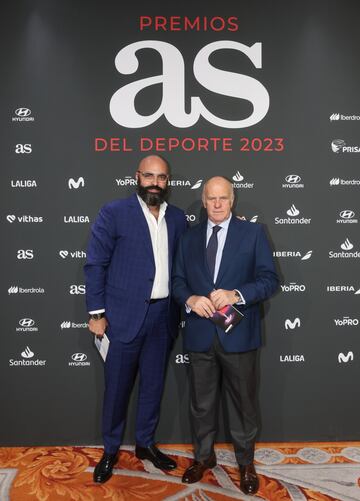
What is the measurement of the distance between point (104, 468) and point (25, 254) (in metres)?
1.48

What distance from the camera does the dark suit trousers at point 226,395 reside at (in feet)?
7.81

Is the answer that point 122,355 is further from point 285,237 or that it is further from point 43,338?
point 285,237

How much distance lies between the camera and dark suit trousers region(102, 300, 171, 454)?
2543 mm

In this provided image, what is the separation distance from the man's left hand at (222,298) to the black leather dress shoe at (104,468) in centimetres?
120

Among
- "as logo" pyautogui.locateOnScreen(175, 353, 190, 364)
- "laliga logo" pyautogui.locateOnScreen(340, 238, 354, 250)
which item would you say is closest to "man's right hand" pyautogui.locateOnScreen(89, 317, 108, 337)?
"as logo" pyautogui.locateOnScreen(175, 353, 190, 364)

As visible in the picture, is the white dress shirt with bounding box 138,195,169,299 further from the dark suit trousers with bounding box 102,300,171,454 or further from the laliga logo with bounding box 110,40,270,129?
the laliga logo with bounding box 110,40,270,129

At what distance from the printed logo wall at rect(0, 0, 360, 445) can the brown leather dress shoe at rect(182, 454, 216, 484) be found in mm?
432

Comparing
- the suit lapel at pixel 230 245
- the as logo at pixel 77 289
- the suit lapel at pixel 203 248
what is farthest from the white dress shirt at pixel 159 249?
the as logo at pixel 77 289

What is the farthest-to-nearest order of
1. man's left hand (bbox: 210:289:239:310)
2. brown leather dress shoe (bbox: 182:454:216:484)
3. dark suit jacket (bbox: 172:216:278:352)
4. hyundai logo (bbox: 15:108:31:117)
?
hyundai logo (bbox: 15:108:31:117) → brown leather dress shoe (bbox: 182:454:216:484) → dark suit jacket (bbox: 172:216:278:352) → man's left hand (bbox: 210:289:239:310)

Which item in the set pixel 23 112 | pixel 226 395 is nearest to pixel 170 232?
pixel 226 395

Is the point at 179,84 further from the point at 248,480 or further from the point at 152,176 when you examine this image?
the point at 248,480

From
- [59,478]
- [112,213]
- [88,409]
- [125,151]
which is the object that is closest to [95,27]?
[125,151]

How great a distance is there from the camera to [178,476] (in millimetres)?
2543

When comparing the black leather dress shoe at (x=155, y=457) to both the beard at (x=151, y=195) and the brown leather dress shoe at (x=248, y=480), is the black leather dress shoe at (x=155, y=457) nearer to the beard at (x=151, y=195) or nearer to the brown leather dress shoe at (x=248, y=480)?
the brown leather dress shoe at (x=248, y=480)
